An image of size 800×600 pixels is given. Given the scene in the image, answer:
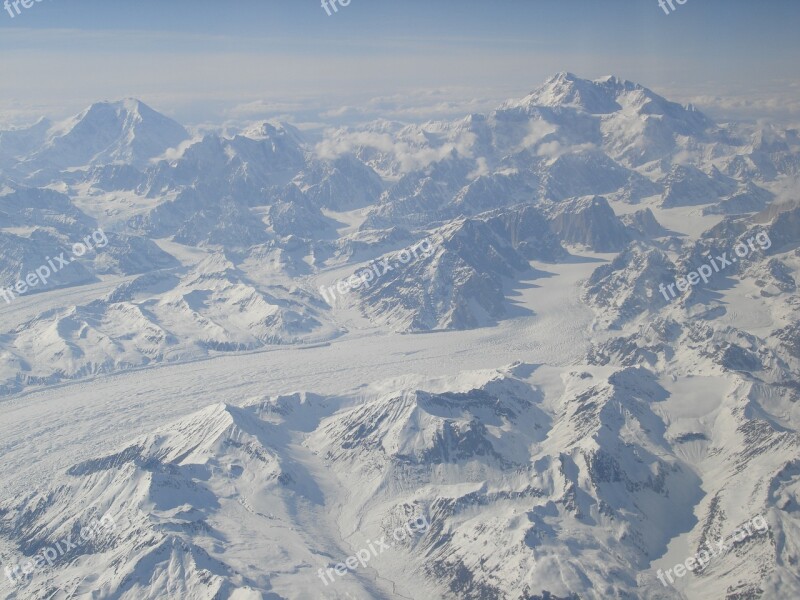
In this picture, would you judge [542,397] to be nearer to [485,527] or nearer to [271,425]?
[485,527]

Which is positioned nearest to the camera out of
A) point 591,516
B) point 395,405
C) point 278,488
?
point 591,516

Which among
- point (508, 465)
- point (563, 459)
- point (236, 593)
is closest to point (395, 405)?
point (508, 465)

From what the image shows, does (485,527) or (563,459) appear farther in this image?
(563,459)

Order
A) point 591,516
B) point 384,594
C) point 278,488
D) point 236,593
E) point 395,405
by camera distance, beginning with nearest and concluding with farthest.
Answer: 1. point 236,593
2. point 384,594
3. point 591,516
4. point 278,488
5. point 395,405

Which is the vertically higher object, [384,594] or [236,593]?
[236,593]

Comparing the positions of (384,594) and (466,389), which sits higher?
(466,389)

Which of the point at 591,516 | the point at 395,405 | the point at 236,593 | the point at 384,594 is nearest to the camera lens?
the point at 236,593

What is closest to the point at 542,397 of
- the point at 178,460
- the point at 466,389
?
the point at 466,389

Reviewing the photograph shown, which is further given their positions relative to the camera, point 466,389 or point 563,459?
point 466,389

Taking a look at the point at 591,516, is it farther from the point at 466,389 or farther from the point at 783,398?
the point at 783,398
